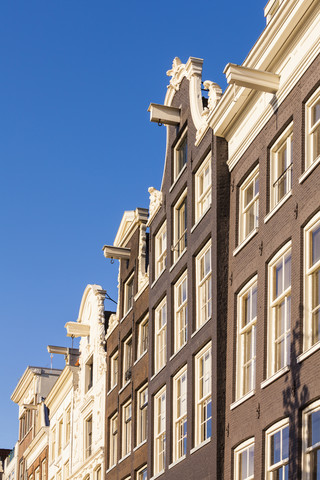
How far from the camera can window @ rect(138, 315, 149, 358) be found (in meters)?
37.0

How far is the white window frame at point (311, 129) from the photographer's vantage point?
22344mm

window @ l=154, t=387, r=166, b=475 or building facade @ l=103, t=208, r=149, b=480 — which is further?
building facade @ l=103, t=208, r=149, b=480

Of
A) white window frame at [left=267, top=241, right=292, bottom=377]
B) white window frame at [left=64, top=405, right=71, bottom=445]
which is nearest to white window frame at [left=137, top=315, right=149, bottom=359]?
white window frame at [left=267, top=241, right=292, bottom=377]

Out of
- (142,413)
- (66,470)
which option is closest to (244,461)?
(142,413)

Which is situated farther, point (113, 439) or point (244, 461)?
point (113, 439)

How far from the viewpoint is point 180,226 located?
3244cm

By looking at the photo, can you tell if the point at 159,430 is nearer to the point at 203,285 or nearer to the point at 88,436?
the point at 203,285

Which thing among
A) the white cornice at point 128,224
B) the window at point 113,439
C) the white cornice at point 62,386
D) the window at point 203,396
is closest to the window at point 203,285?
the window at point 203,396

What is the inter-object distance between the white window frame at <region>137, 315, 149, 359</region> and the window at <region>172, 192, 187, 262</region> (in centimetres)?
527

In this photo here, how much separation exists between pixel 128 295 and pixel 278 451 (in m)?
19.3

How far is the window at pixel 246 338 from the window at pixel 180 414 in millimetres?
4565

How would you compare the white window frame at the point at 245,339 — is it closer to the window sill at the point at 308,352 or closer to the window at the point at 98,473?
the window sill at the point at 308,352

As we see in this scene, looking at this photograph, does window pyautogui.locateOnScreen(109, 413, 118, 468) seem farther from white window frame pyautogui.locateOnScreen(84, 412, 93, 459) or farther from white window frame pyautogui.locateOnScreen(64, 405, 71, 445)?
white window frame pyautogui.locateOnScreen(64, 405, 71, 445)

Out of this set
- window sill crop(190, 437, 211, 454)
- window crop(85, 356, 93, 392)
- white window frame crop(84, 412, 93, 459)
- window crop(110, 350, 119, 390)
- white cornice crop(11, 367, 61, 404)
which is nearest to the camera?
window sill crop(190, 437, 211, 454)
